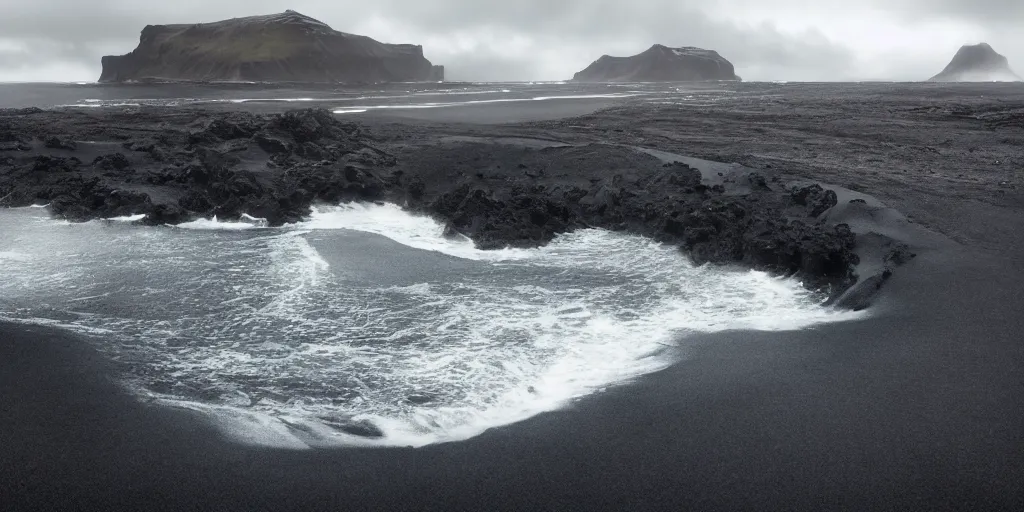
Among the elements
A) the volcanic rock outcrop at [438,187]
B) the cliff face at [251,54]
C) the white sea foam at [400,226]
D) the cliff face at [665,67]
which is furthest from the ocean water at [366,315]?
the cliff face at [665,67]

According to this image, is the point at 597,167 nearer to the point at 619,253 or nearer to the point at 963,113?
the point at 619,253

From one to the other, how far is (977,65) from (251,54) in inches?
3228

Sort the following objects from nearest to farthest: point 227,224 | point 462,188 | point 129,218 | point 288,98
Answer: point 227,224 → point 129,218 → point 462,188 → point 288,98

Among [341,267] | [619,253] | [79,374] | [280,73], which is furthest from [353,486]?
[280,73]

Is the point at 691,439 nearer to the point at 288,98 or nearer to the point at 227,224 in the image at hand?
the point at 227,224

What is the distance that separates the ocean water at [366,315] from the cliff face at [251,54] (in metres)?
54.3

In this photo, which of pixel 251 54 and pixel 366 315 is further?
pixel 251 54

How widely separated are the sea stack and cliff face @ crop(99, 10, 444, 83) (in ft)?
221

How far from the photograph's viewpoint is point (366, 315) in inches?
258

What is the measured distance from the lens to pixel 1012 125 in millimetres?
17125

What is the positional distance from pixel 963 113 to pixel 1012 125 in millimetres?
3089

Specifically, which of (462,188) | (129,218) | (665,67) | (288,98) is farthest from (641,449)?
(665,67)

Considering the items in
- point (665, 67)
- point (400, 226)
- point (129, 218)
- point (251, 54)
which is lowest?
point (400, 226)

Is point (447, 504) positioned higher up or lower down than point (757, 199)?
lower down
